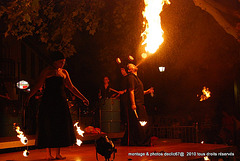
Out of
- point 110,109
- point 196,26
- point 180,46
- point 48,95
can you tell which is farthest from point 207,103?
point 48,95

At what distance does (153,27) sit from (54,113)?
5.23 meters

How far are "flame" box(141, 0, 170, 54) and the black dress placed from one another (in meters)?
4.47

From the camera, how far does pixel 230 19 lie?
7.62m

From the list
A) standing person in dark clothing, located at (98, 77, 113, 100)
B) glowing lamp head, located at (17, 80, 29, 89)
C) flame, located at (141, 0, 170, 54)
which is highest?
flame, located at (141, 0, 170, 54)

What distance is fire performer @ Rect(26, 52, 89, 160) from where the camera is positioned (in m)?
5.82

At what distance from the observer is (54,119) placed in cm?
590

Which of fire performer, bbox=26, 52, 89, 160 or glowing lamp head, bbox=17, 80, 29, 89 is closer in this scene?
fire performer, bbox=26, 52, 89, 160

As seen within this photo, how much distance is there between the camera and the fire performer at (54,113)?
5.82 meters

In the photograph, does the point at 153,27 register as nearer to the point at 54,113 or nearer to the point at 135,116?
the point at 135,116

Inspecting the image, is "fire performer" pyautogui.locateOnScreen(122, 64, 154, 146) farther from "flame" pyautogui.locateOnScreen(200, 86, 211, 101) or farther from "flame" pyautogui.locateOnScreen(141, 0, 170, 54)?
"flame" pyautogui.locateOnScreen(200, 86, 211, 101)

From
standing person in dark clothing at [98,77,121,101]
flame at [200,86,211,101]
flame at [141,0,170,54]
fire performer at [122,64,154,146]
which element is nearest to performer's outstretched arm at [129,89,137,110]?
fire performer at [122,64,154,146]

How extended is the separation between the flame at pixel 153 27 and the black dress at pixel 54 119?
176 inches

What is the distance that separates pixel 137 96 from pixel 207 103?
49.9 ft

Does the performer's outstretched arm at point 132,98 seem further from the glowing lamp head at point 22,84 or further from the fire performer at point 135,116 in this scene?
the glowing lamp head at point 22,84
